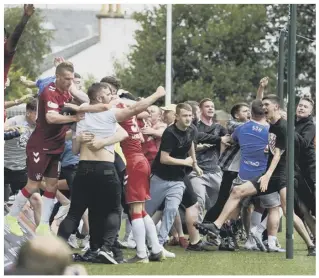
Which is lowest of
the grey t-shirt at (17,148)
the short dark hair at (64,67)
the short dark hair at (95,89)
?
the grey t-shirt at (17,148)

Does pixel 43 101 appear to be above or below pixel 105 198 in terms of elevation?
above

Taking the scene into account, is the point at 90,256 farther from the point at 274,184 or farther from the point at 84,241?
the point at 274,184

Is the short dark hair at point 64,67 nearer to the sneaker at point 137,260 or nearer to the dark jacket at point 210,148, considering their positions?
the sneaker at point 137,260

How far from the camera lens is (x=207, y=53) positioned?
208 feet

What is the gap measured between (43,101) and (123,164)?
1141 millimetres

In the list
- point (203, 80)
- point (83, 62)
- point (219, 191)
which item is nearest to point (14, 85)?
point (203, 80)

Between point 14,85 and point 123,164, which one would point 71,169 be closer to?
point 123,164

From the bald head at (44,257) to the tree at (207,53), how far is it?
179 feet

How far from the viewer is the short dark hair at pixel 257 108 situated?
13578 mm

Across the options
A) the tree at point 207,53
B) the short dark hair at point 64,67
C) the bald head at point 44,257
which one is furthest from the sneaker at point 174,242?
the tree at point 207,53

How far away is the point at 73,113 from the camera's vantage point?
11203 millimetres

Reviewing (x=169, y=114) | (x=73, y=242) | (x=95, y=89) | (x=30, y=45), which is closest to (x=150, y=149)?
(x=169, y=114)

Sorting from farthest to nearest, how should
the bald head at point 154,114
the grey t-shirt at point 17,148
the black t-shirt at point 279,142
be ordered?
1. the grey t-shirt at point 17,148
2. the bald head at point 154,114
3. the black t-shirt at point 279,142

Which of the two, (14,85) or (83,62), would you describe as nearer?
(14,85)
